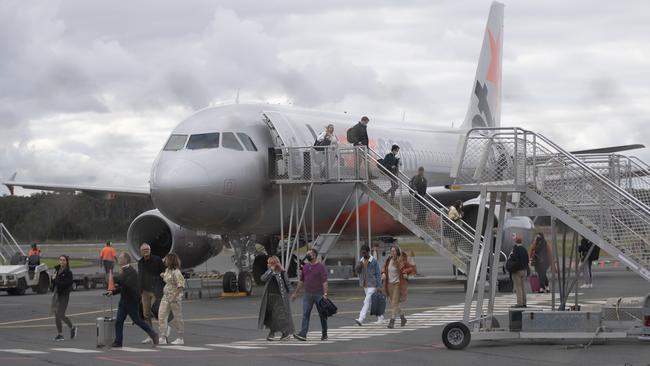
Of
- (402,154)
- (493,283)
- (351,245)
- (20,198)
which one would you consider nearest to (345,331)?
(493,283)

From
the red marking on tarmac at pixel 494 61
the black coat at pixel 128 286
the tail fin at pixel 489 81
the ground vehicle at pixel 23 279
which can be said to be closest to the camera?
the black coat at pixel 128 286

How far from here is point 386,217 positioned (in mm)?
31938

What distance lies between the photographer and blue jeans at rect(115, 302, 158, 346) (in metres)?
17.0

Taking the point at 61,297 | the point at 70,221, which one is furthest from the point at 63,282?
the point at 70,221

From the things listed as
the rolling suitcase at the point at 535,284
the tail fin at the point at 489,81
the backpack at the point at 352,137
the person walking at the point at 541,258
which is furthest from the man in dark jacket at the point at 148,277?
the tail fin at the point at 489,81

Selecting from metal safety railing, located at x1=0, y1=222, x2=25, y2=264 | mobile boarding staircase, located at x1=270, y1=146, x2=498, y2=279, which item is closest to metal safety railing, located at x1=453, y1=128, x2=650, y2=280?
mobile boarding staircase, located at x1=270, y1=146, x2=498, y2=279

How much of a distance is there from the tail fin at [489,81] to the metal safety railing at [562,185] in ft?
81.7

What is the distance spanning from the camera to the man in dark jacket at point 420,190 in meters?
26.9

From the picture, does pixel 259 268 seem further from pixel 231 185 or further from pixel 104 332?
pixel 104 332

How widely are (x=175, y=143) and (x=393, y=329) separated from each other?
8872 millimetres

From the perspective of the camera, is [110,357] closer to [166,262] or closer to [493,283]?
[166,262]

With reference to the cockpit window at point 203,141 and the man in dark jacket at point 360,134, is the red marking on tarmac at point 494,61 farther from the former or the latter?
the cockpit window at point 203,141

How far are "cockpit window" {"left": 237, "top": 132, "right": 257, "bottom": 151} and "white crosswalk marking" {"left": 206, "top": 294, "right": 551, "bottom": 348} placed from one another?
→ 20.4ft

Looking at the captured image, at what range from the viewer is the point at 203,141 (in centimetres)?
2586
